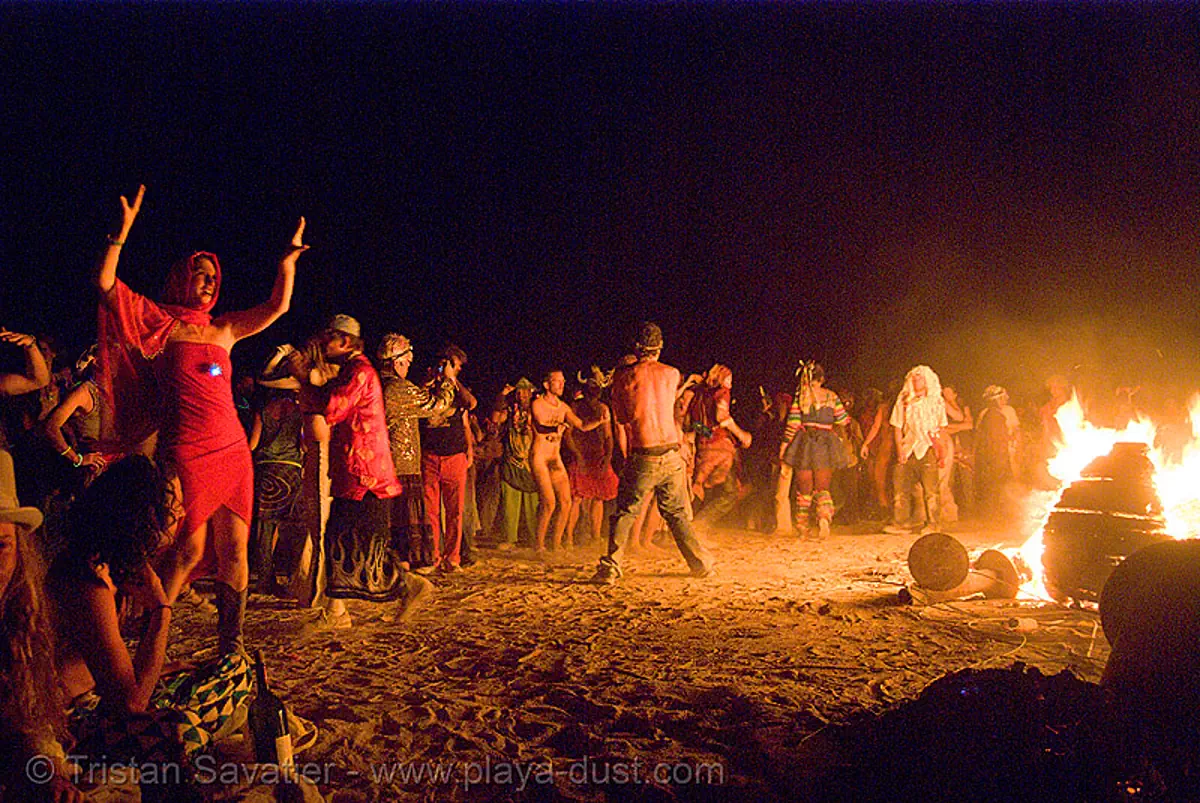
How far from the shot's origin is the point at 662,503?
7305mm

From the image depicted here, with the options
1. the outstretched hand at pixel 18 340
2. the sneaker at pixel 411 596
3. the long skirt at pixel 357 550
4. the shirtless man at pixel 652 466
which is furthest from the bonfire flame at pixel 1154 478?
the outstretched hand at pixel 18 340

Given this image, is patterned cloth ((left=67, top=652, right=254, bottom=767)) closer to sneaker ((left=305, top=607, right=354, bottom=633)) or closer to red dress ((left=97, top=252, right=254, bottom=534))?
red dress ((left=97, top=252, right=254, bottom=534))

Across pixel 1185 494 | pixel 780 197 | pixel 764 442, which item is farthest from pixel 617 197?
pixel 1185 494

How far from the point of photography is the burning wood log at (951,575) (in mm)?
6039

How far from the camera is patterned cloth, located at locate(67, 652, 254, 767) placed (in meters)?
2.36

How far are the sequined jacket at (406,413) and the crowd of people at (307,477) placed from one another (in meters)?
0.02

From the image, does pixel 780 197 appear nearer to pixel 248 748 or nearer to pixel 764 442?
pixel 764 442

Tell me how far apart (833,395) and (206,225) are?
21.9m

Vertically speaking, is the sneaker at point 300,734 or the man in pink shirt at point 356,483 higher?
the man in pink shirt at point 356,483

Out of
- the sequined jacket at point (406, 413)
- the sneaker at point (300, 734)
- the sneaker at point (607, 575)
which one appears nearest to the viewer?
the sneaker at point (300, 734)

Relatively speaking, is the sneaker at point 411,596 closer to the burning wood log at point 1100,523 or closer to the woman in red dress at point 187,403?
the woman in red dress at point 187,403

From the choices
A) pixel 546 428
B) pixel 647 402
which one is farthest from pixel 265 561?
pixel 647 402

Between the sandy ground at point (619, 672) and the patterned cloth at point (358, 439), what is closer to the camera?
the sandy ground at point (619, 672)

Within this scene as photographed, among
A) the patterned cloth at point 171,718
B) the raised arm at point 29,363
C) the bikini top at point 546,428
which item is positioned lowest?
the patterned cloth at point 171,718
